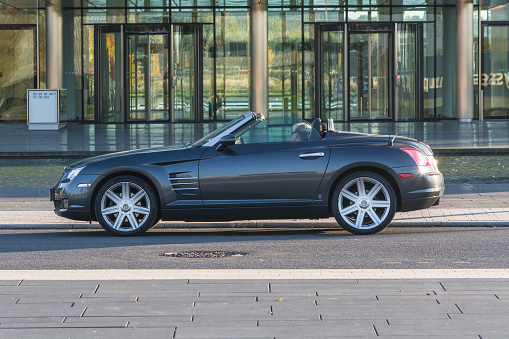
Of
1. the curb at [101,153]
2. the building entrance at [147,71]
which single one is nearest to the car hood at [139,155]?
the curb at [101,153]

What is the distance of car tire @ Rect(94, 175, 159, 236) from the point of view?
889cm

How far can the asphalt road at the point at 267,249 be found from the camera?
283 inches

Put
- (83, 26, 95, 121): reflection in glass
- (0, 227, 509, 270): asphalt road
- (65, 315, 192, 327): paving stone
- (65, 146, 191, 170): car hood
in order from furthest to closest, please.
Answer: (83, 26, 95, 121): reflection in glass < (65, 146, 191, 170): car hood < (0, 227, 509, 270): asphalt road < (65, 315, 192, 327): paving stone

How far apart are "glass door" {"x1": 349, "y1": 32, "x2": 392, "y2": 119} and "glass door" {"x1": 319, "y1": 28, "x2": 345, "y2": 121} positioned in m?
0.37

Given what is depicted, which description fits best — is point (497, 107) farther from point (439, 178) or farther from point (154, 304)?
point (154, 304)

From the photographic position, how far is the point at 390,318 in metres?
5.11

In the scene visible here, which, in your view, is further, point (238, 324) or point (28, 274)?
point (28, 274)

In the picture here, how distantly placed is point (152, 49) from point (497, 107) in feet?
39.8

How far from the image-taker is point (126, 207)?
352 inches

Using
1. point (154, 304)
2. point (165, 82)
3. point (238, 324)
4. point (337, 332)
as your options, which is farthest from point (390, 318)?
point (165, 82)

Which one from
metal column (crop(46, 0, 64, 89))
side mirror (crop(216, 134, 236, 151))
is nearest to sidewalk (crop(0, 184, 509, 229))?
side mirror (crop(216, 134, 236, 151))

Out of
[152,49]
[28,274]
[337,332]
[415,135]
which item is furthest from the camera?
[152,49]

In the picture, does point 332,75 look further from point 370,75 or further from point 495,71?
point 495,71

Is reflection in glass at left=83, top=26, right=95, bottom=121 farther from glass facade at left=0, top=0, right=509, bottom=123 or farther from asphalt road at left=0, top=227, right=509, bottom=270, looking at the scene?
asphalt road at left=0, top=227, right=509, bottom=270
